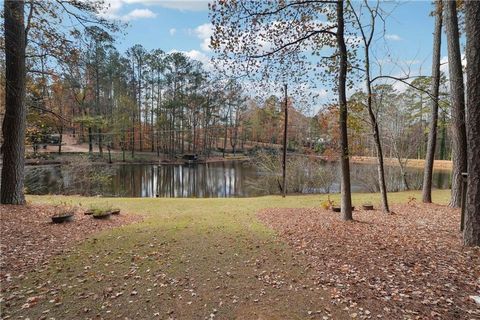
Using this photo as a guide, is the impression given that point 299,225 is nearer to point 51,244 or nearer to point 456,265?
point 456,265

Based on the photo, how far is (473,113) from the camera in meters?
4.07

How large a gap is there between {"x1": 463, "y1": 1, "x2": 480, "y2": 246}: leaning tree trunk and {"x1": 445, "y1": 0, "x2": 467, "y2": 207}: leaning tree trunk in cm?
396

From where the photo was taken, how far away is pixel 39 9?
6.99 m

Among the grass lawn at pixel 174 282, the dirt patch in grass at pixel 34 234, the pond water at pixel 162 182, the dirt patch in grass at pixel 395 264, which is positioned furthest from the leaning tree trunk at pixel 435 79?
the dirt patch in grass at pixel 34 234

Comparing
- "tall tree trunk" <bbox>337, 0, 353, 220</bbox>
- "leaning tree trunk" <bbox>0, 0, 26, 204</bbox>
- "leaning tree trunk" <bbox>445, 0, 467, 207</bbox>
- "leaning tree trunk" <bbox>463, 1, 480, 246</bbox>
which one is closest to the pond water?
"leaning tree trunk" <bbox>0, 0, 26, 204</bbox>

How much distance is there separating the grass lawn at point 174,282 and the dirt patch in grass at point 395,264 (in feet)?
1.08

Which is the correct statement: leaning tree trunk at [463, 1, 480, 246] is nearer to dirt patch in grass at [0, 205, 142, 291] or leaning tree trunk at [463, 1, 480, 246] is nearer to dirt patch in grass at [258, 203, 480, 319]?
dirt patch in grass at [258, 203, 480, 319]

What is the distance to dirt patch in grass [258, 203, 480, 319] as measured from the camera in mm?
2934

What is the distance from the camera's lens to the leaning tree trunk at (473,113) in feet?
13.2

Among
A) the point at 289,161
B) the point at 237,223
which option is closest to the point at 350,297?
the point at 237,223

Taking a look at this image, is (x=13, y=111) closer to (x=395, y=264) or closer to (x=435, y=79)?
(x=395, y=264)

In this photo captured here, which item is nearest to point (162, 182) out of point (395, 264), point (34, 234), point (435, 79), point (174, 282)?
point (34, 234)

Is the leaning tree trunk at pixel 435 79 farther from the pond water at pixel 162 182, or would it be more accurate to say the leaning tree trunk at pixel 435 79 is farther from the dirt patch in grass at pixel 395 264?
the pond water at pixel 162 182

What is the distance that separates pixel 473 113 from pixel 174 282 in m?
4.74
